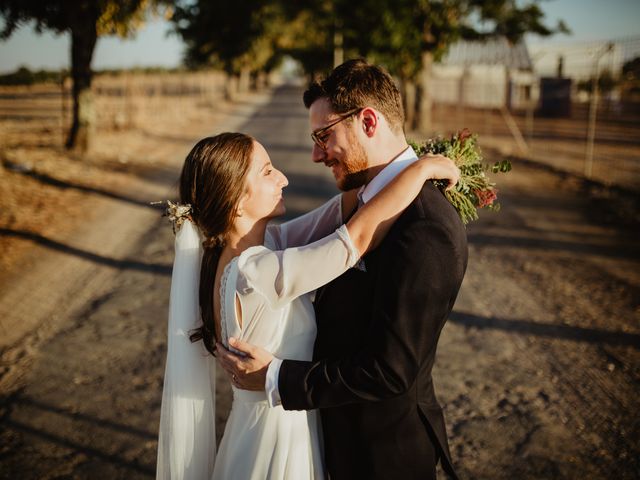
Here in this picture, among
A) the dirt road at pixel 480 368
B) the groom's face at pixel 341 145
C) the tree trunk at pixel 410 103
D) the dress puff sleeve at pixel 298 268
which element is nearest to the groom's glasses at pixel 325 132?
the groom's face at pixel 341 145

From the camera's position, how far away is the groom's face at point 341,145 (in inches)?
77.5

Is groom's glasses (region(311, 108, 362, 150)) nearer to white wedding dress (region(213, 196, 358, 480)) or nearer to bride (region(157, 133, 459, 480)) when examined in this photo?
bride (region(157, 133, 459, 480))

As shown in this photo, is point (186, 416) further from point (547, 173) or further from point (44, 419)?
point (547, 173)

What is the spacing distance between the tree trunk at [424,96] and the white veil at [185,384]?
65.2 feet

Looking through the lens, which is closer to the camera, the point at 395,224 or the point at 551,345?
the point at 395,224

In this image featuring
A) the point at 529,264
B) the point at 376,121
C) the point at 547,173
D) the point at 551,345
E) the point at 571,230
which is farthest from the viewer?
the point at 547,173

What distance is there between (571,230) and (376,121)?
7439 millimetres

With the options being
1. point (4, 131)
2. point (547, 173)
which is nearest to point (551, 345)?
point (547, 173)

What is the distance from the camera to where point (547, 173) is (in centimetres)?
1312

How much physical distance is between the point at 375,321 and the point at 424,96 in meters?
21.2

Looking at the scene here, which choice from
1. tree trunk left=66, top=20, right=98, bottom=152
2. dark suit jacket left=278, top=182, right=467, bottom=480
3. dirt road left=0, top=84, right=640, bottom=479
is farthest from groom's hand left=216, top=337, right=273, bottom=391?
tree trunk left=66, top=20, right=98, bottom=152

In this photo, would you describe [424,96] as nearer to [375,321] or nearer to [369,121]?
[369,121]

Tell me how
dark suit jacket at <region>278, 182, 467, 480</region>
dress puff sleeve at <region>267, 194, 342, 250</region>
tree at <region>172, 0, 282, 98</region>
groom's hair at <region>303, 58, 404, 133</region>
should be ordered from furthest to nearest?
tree at <region>172, 0, 282, 98</region>, dress puff sleeve at <region>267, 194, 342, 250</region>, groom's hair at <region>303, 58, 404, 133</region>, dark suit jacket at <region>278, 182, 467, 480</region>

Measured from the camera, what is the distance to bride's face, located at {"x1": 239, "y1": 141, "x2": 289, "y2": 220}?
81.9 inches
